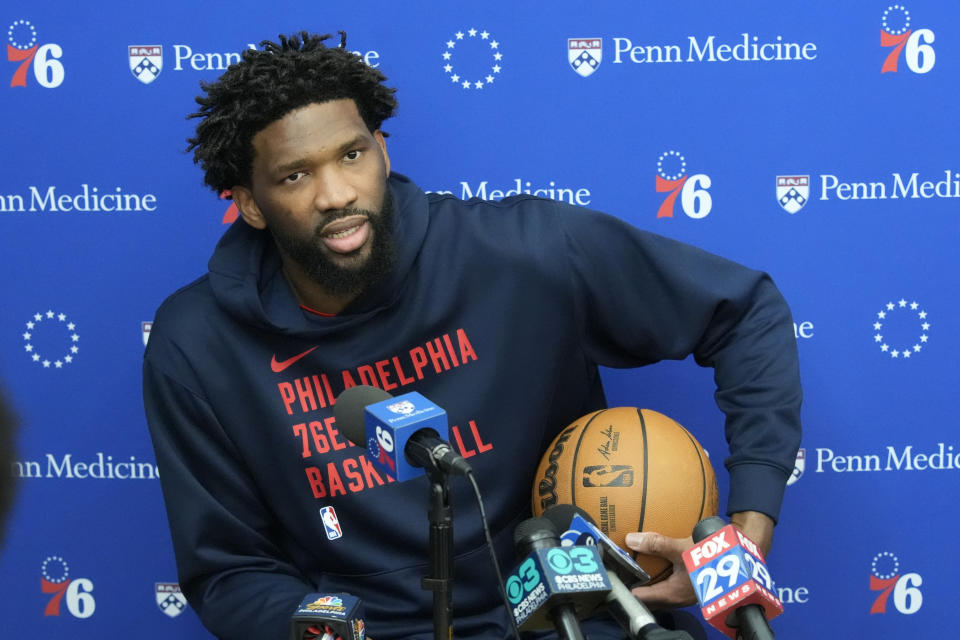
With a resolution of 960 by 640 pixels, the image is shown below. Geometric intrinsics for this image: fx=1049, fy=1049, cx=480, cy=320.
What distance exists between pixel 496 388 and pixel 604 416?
0.21 metres

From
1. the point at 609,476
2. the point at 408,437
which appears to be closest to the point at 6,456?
the point at 408,437

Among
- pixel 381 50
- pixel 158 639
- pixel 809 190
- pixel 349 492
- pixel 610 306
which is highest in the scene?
pixel 381 50

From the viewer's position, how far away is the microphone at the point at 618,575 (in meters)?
1.20

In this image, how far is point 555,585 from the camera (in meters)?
1.18

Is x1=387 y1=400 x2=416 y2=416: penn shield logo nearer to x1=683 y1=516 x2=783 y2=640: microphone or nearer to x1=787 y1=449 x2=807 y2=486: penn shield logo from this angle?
x1=683 y1=516 x2=783 y2=640: microphone

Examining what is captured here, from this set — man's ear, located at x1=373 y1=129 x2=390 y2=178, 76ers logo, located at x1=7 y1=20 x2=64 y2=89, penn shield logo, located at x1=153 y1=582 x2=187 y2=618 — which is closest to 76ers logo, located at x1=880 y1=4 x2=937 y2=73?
man's ear, located at x1=373 y1=129 x2=390 y2=178

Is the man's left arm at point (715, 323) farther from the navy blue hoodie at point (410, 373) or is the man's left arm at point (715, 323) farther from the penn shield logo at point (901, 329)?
the penn shield logo at point (901, 329)

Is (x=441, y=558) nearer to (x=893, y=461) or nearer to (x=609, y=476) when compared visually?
(x=609, y=476)

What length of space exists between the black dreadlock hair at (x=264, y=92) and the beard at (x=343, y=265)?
0.17 metres

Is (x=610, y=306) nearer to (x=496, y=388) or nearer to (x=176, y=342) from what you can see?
(x=496, y=388)

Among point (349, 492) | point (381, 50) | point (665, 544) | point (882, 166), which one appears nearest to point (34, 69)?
point (381, 50)

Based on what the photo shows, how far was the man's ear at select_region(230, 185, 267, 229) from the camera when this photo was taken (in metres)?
2.04

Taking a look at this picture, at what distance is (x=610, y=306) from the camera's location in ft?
6.63

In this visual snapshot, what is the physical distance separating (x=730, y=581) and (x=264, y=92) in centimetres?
119
